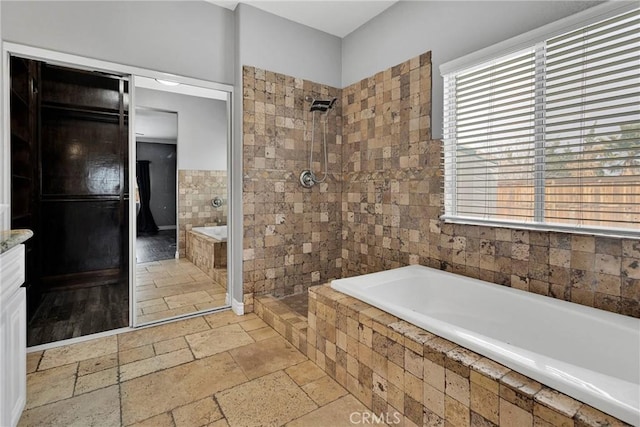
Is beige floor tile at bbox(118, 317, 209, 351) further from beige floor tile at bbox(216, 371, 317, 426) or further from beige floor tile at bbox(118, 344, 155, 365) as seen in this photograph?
beige floor tile at bbox(216, 371, 317, 426)

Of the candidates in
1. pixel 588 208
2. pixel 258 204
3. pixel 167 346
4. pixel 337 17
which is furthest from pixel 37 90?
pixel 588 208

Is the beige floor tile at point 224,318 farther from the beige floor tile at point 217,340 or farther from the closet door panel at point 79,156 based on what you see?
the closet door panel at point 79,156

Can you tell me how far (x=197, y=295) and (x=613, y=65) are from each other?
11.5 feet

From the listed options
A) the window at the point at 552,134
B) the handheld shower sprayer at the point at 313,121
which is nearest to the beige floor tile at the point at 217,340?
the handheld shower sprayer at the point at 313,121

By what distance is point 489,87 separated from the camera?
2.17 meters

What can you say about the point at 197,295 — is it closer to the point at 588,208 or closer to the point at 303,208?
the point at 303,208

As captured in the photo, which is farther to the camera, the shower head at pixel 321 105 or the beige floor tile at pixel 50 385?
the shower head at pixel 321 105

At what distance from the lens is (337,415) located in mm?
1611

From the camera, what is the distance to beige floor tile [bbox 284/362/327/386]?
1.91 m

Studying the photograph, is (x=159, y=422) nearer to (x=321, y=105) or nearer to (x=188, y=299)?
(x=188, y=299)

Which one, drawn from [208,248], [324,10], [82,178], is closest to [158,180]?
[82,178]

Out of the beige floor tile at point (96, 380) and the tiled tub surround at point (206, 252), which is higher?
the tiled tub surround at point (206, 252)

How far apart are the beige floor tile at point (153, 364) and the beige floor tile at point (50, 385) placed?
0.86 ft

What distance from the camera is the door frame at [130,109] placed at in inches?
81.7
